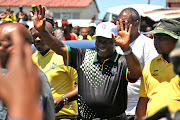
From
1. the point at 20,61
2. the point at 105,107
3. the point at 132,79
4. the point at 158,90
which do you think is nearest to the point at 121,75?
the point at 132,79

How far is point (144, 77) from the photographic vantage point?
10.2ft

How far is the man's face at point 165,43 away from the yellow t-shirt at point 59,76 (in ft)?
4.75

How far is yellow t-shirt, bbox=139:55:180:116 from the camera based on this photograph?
8.82 ft

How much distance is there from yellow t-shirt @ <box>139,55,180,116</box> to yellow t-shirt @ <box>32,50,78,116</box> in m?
1.32

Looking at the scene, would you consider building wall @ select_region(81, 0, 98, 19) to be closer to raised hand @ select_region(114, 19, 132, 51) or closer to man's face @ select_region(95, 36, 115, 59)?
man's face @ select_region(95, 36, 115, 59)

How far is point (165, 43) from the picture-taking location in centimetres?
299

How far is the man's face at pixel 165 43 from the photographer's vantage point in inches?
118

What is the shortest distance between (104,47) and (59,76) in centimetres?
90

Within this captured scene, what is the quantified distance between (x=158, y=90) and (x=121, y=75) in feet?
2.03

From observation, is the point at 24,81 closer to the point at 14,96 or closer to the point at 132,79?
the point at 14,96

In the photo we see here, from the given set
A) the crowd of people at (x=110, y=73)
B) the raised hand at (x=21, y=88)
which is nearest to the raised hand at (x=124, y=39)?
the crowd of people at (x=110, y=73)

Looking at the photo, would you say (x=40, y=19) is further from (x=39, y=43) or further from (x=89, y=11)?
(x=89, y=11)

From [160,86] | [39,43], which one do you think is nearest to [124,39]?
[160,86]

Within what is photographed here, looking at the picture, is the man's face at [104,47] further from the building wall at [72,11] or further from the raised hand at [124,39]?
the building wall at [72,11]
